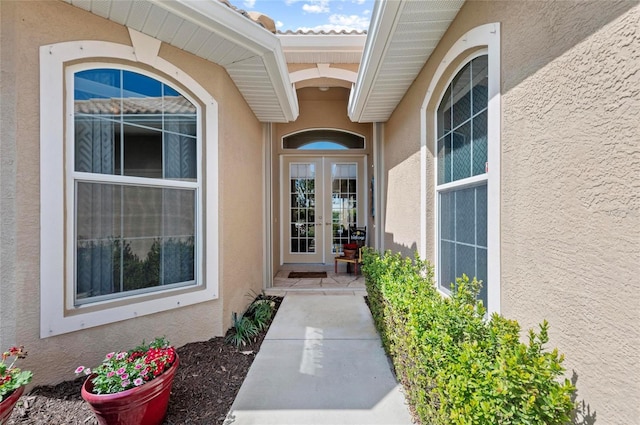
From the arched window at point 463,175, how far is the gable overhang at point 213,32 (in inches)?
78.2

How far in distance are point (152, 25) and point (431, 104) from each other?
9.69 ft

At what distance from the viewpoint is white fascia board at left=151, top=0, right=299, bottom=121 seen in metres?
2.35

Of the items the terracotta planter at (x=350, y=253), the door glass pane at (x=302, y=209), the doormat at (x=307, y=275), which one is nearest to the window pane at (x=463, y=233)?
the terracotta planter at (x=350, y=253)

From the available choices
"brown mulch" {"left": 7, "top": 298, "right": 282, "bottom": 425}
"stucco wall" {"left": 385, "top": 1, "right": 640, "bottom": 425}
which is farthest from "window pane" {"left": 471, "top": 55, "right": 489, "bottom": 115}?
"brown mulch" {"left": 7, "top": 298, "right": 282, "bottom": 425}

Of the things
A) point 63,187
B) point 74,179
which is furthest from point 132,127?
point 63,187

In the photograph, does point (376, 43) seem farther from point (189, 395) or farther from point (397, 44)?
point (189, 395)

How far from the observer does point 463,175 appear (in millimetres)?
2570

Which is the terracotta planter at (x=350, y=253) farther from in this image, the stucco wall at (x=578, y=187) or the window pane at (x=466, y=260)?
the stucco wall at (x=578, y=187)

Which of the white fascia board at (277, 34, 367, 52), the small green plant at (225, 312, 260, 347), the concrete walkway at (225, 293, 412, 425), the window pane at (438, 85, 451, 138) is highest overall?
the white fascia board at (277, 34, 367, 52)

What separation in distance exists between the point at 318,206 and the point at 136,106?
15.8 ft

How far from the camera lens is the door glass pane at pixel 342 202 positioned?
713cm

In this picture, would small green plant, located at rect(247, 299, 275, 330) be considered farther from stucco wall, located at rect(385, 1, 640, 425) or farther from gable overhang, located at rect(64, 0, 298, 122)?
gable overhang, located at rect(64, 0, 298, 122)

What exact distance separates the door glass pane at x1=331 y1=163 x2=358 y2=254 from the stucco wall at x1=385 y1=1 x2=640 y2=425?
17.3 feet

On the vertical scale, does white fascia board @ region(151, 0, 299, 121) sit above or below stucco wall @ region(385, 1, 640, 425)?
above
